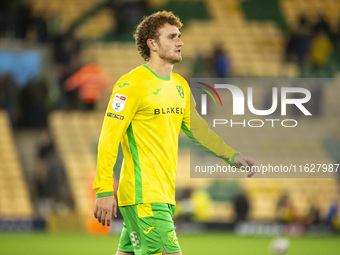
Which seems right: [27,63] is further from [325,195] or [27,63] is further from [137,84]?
[137,84]

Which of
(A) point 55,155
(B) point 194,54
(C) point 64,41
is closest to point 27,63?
(C) point 64,41

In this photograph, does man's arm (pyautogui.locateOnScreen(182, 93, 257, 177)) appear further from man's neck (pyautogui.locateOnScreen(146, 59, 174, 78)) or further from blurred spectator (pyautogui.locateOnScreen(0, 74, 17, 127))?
blurred spectator (pyautogui.locateOnScreen(0, 74, 17, 127))

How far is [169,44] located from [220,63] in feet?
51.0

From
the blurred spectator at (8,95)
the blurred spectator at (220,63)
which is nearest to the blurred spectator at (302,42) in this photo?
the blurred spectator at (220,63)

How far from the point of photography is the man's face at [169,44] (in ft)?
18.2

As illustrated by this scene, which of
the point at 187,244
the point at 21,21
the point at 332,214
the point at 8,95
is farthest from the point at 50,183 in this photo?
the point at 332,214

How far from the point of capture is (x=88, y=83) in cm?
1995

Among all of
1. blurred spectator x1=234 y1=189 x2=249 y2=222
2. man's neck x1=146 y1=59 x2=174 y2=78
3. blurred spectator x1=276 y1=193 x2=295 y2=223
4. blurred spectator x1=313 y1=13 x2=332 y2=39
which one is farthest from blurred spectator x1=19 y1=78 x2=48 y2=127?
man's neck x1=146 y1=59 x2=174 y2=78

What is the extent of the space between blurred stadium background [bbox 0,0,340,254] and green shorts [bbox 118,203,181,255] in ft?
30.0

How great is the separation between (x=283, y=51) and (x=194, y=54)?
312cm

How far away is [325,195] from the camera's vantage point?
20.2 metres

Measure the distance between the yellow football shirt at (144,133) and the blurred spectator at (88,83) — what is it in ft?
47.0

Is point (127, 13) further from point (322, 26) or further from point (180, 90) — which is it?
point (180, 90)

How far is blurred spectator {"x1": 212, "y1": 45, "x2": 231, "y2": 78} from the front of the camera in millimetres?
20984
